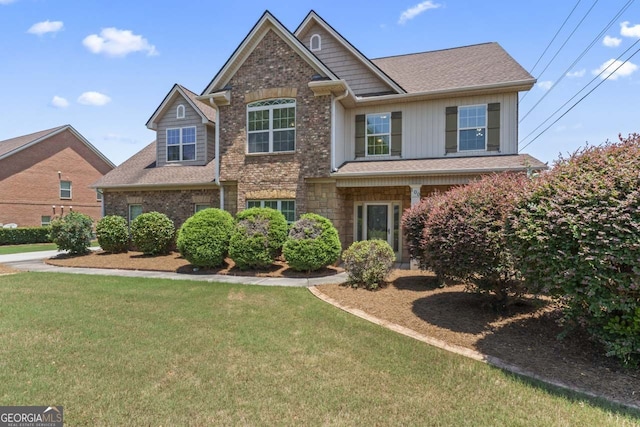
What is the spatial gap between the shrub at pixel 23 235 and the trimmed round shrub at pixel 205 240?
→ 1695cm

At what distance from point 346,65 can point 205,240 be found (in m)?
9.48

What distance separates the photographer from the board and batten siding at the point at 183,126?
1642cm

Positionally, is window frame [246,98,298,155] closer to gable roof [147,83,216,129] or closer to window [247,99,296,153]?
window [247,99,296,153]

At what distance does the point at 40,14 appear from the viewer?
9.76 metres

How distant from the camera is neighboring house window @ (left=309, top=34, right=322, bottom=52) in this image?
49.1ft

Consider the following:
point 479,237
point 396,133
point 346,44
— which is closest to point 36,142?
point 346,44

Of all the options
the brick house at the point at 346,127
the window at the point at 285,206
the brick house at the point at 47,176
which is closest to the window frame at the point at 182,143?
the brick house at the point at 346,127

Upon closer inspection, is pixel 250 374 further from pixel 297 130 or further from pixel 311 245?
pixel 297 130

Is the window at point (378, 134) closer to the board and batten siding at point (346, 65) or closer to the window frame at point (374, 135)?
the window frame at point (374, 135)

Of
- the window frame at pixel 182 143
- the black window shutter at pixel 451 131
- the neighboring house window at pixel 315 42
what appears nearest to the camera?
the black window shutter at pixel 451 131

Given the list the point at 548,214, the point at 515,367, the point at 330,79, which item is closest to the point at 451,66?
the point at 330,79

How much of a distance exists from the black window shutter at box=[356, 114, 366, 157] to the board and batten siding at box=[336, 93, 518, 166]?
174 mm

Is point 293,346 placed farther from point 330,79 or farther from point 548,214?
point 330,79

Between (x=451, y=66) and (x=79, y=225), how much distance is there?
18.0 meters
